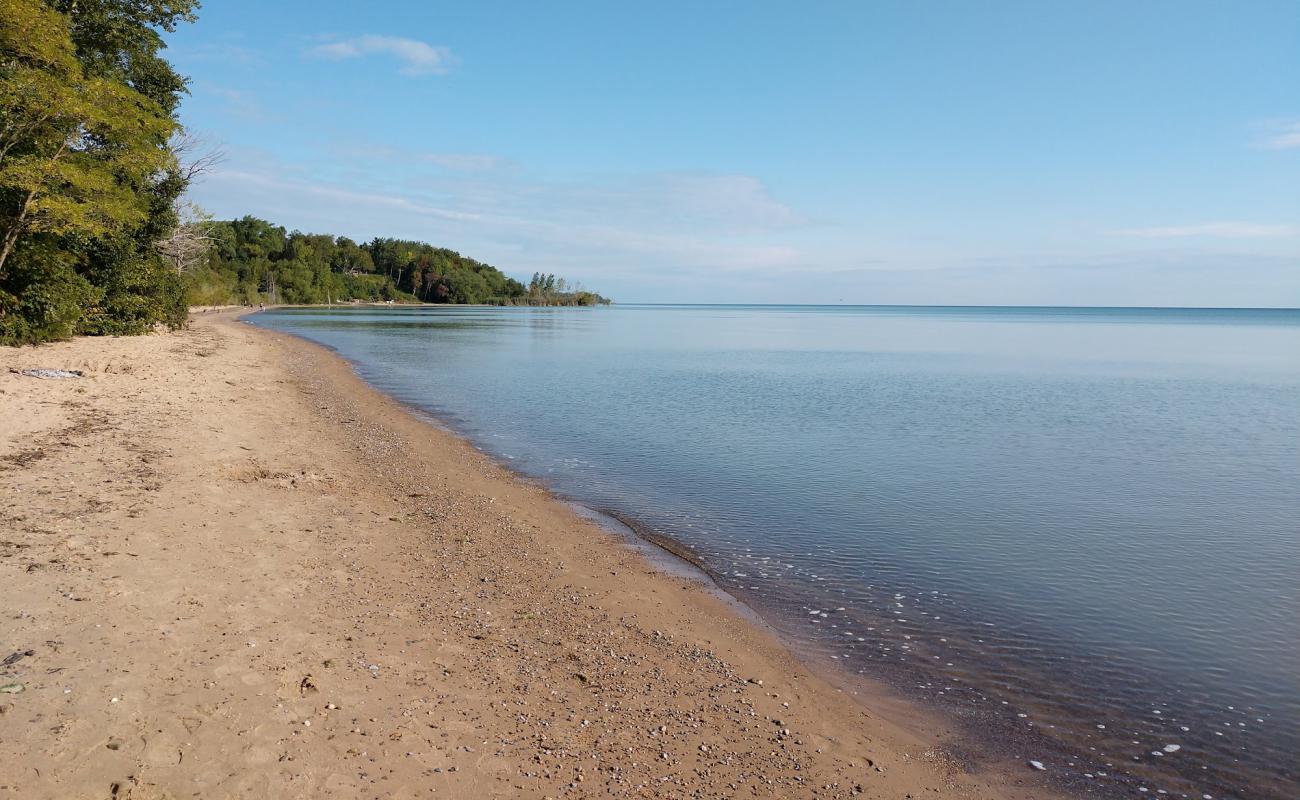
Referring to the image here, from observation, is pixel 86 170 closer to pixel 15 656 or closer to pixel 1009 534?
pixel 15 656

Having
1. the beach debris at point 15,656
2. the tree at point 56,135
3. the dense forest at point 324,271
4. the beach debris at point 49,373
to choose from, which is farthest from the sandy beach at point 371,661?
the dense forest at point 324,271

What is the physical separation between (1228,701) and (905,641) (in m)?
2.50

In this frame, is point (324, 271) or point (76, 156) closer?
point (76, 156)

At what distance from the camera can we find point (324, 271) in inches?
5482

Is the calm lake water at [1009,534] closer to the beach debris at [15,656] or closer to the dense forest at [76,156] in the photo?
the beach debris at [15,656]

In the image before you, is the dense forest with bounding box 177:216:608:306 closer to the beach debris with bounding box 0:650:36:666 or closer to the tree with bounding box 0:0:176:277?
the tree with bounding box 0:0:176:277

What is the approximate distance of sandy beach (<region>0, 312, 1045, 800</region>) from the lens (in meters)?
4.12

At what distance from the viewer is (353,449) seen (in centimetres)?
1292

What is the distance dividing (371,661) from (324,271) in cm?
14909

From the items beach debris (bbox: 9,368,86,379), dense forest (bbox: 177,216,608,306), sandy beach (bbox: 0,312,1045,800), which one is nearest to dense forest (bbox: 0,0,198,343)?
beach debris (bbox: 9,368,86,379)

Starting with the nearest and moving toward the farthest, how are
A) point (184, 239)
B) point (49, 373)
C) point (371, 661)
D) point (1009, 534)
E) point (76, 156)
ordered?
point (371, 661) → point (1009, 534) → point (49, 373) → point (76, 156) → point (184, 239)

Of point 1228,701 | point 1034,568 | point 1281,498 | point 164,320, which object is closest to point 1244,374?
point 1281,498

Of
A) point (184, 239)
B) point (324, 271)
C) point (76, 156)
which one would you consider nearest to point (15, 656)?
point (76, 156)

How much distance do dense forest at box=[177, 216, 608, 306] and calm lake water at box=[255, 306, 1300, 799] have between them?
60.5 meters
